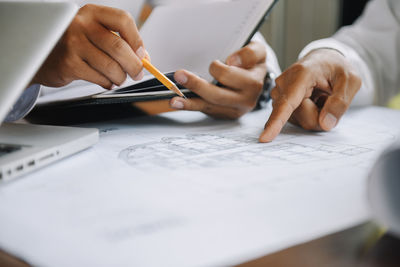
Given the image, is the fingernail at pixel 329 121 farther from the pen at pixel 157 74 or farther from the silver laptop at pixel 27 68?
the silver laptop at pixel 27 68

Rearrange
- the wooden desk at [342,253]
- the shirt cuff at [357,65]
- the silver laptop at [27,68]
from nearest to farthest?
the wooden desk at [342,253] → the silver laptop at [27,68] → the shirt cuff at [357,65]

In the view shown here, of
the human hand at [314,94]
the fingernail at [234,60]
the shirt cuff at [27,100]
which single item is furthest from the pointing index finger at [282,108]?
the shirt cuff at [27,100]

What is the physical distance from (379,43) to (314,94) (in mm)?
463

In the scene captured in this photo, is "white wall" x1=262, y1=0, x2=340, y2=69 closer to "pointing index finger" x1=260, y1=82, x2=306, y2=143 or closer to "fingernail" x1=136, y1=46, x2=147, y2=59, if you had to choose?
"pointing index finger" x1=260, y1=82, x2=306, y2=143

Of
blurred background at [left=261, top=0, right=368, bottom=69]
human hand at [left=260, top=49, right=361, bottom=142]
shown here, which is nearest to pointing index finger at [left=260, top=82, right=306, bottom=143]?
human hand at [left=260, top=49, right=361, bottom=142]

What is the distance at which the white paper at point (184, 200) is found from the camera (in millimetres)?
261

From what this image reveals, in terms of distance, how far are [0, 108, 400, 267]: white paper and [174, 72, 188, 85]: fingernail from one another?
0.37 ft

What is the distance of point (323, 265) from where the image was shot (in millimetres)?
264

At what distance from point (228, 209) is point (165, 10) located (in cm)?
53

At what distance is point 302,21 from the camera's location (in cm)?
173

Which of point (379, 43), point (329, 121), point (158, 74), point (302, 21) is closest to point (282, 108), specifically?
point (329, 121)

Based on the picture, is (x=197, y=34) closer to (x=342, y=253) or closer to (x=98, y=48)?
(x=98, y=48)

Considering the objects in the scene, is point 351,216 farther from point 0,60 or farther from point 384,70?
point 384,70

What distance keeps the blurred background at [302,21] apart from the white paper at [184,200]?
1191 millimetres
